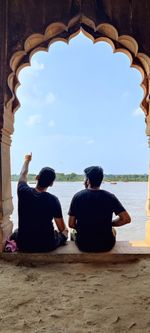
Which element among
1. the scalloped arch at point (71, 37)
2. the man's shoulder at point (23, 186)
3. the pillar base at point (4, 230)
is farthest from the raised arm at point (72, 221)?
the scalloped arch at point (71, 37)

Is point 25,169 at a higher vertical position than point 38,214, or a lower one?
higher

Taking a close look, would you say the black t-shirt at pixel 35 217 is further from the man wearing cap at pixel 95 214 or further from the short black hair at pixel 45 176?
the man wearing cap at pixel 95 214

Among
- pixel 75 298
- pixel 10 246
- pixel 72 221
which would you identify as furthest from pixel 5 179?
pixel 75 298

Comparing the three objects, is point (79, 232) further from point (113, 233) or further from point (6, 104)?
point (6, 104)

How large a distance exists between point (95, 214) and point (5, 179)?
3.17ft

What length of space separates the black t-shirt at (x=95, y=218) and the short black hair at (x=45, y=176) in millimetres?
313

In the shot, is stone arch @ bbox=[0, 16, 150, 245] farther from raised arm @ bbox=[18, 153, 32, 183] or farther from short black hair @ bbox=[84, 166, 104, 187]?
short black hair @ bbox=[84, 166, 104, 187]

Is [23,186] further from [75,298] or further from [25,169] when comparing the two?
[75,298]

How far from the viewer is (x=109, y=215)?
9.06 ft

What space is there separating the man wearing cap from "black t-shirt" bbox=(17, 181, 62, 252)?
24cm

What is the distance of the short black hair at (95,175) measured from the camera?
9.13 ft

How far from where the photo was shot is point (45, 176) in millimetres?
2736

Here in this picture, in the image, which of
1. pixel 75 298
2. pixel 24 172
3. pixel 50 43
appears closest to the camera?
pixel 75 298

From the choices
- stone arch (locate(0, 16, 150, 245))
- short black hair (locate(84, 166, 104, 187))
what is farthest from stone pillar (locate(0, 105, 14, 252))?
short black hair (locate(84, 166, 104, 187))
